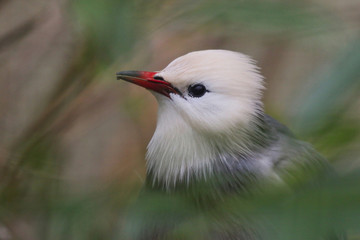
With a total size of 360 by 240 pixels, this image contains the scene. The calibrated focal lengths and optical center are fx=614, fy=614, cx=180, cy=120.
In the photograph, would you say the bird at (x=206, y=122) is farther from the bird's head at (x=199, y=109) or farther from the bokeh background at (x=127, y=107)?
the bokeh background at (x=127, y=107)

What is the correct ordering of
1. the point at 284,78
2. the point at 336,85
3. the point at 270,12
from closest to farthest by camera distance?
the point at 336,85 → the point at 270,12 → the point at 284,78

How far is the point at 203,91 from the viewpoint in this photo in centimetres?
173

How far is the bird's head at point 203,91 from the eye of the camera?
1710 millimetres

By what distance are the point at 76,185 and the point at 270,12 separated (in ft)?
1.37

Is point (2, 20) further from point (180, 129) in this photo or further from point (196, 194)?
point (196, 194)

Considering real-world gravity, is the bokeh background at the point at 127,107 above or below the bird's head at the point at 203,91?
below

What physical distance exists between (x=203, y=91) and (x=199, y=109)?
0.19 feet

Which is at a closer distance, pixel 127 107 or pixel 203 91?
pixel 127 107

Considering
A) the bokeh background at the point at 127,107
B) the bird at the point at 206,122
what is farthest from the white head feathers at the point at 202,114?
the bokeh background at the point at 127,107

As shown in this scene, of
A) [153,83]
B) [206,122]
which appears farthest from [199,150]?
[153,83]

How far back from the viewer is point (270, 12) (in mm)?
1005

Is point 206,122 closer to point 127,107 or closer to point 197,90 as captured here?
point 197,90

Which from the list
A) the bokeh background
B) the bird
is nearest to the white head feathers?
the bird

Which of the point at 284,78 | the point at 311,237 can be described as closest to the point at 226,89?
the point at 311,237
